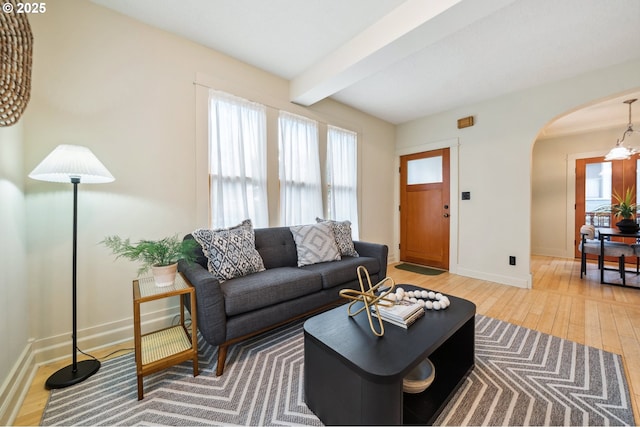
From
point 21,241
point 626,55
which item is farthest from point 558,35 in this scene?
point 21,241

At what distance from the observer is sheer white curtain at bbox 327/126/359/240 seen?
3.40 metres

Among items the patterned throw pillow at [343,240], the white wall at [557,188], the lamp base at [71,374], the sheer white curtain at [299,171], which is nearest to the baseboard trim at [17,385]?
the lamp base at [71,374]

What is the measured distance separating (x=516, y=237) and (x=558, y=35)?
7.34ft

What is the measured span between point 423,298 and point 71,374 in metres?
2.27

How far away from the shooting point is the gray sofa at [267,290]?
1.49 m

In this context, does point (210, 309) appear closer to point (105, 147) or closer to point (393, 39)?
point (105, 147)

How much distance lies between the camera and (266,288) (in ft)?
5.64

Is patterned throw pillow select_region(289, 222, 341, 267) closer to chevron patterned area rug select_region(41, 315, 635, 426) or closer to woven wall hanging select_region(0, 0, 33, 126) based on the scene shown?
chevron patterned area rug select_region(41, 315, 635, 426)

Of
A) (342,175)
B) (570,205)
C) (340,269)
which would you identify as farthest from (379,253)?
(570,205)

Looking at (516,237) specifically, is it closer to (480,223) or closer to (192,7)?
(480,223)

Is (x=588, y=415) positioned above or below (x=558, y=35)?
below

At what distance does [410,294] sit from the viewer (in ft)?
5.23

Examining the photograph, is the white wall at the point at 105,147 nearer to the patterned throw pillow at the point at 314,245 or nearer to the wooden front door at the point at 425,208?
the patterned throw pillow at the point at 314,245

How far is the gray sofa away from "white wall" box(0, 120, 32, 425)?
2.75ft
